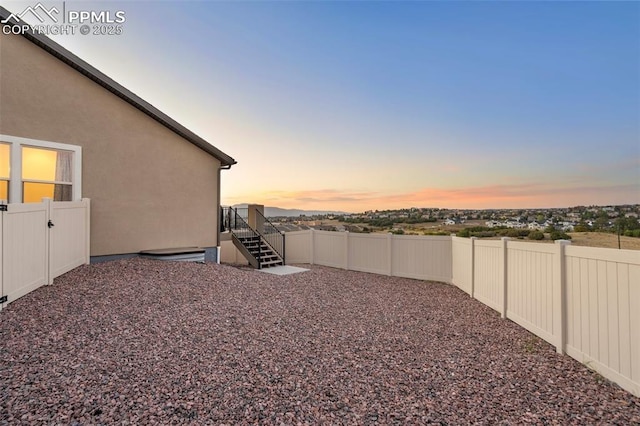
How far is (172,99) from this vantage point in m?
10.8

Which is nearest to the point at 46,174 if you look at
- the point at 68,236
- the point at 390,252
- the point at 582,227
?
the point at 68,236

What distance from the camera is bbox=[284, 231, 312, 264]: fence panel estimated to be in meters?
13.2

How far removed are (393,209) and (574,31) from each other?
1112 cm

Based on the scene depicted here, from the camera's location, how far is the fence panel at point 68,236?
229 inches

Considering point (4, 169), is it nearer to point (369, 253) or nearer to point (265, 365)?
point (265, 365)

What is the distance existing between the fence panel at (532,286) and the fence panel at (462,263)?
2050 mm

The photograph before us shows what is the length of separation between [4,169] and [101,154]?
1.84 meters

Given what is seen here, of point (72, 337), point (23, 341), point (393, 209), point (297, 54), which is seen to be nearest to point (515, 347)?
point (72, 337)

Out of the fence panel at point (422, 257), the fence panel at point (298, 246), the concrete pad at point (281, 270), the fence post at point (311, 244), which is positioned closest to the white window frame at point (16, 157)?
the concrete pad at point (281, 270)

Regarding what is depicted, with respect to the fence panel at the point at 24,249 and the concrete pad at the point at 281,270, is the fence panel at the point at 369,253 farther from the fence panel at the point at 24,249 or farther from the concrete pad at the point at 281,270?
the fence panel at the point at 24,249

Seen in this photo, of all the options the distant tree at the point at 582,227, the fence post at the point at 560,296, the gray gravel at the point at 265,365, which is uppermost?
the distant tree at the point at 582,227

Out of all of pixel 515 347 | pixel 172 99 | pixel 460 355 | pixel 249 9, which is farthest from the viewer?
pixel 172 99

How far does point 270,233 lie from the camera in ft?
45.0

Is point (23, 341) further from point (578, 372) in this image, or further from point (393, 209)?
point (393, 209)
